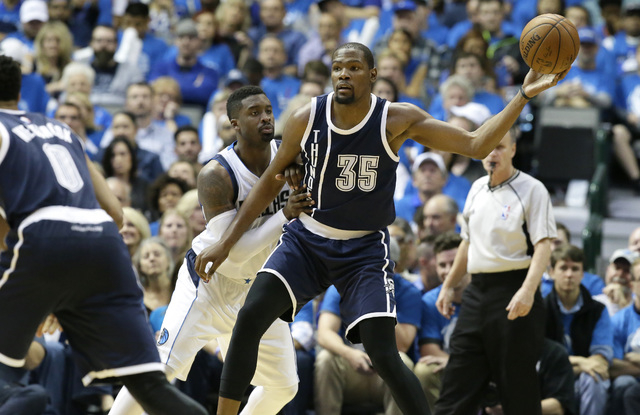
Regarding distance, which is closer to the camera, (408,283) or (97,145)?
(408,283)

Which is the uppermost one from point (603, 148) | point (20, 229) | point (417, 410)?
point (603, 148)

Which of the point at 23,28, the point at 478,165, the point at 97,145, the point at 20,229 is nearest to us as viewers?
the point at 20,229

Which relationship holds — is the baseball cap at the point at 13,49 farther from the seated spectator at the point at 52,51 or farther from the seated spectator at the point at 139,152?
the seated spectator at the point at 139,152

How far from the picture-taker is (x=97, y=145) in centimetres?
1107

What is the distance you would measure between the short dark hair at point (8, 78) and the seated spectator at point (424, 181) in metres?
5.21

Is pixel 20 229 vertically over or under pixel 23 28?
under

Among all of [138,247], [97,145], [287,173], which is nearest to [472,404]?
[287,173]

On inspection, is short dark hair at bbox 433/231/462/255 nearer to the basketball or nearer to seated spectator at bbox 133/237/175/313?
seated spectator at bbox 133/237/175/313

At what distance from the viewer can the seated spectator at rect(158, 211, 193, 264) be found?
8.67m

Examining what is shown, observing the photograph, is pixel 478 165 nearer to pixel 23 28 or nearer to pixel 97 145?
pixel 97 145

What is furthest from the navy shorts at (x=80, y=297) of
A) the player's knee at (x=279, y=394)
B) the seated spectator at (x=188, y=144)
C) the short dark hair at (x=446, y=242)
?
the seated spectator at (x=188, y=144)

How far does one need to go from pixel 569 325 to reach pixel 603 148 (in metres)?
2.98

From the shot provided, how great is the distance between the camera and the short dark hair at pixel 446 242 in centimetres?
769

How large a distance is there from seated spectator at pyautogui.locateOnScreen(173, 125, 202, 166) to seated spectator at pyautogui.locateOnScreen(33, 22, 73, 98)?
2.67 m
